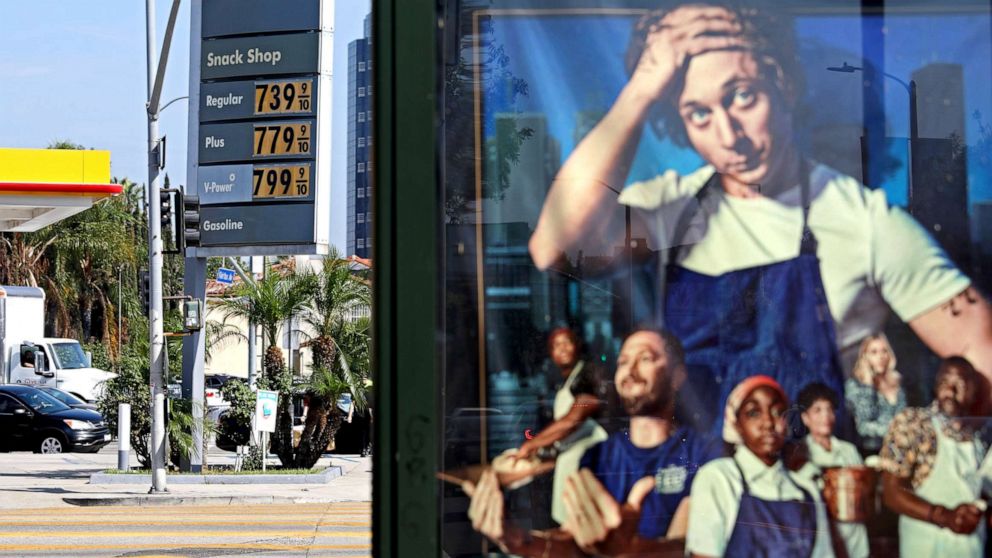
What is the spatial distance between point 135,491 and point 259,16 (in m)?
8.25

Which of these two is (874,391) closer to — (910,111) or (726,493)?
(726,493)

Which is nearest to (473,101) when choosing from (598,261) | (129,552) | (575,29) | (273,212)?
(575,29)

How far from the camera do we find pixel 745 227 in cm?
335

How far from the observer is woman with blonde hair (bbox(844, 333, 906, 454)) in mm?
3264

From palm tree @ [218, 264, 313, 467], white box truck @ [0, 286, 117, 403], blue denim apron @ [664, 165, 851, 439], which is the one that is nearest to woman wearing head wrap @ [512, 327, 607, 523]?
blue denim apron @ [664, 165, 851, 439]

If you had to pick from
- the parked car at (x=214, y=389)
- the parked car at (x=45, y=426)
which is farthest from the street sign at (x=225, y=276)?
the parked car at (x=214, y=389)

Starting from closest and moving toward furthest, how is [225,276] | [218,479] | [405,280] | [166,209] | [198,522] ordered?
[405,280], [198,522], [166,209], [218,479], [225,276]

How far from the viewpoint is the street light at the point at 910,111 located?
3.43m

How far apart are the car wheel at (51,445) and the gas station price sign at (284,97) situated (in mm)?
9746

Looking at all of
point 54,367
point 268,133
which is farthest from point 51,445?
point 268,133

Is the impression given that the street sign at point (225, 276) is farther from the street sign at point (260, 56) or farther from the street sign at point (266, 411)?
the street sign at point (266, 411)

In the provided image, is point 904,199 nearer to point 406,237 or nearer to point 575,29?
point 575,29

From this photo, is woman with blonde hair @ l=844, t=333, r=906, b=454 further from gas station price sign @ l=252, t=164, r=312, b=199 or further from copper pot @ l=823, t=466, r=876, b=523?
gas station price sign @ l=252, t=164, r=312, b=199

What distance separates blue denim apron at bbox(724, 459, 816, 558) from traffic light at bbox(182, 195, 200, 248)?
15.5 meters
